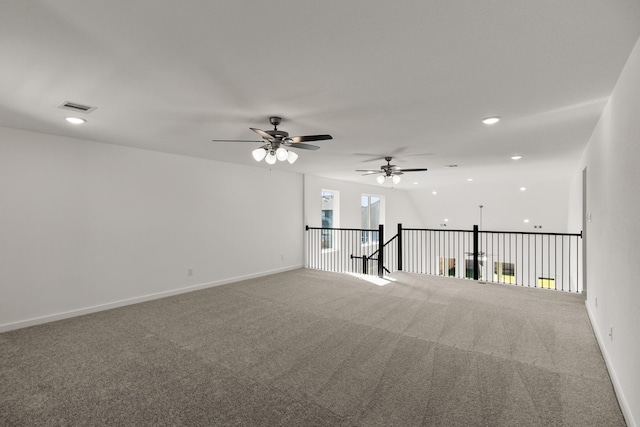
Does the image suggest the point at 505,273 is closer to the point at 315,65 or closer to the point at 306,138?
the point at 306,138

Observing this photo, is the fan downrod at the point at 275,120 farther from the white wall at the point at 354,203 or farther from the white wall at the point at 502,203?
the white wall at the point at 502,203

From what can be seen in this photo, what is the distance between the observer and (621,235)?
2.25 m

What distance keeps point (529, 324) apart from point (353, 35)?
13.0 ft

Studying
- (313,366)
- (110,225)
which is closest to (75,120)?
(110,225)

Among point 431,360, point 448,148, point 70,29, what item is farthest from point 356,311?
point 70,29

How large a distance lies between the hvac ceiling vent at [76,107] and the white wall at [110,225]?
149 cm

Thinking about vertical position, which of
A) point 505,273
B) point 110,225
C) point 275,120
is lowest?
point 505,273

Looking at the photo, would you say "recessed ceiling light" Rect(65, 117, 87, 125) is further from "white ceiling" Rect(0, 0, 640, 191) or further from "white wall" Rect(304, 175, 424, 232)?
"white wall" Rect(304, 175, 424, 232)

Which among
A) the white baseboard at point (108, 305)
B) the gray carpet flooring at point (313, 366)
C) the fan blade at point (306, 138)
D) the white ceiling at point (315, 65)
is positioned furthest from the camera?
the white baseboard at point (108, 305)

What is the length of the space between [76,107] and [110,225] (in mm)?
2142

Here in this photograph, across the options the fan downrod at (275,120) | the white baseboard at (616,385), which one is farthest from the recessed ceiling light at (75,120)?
the white baseboard at (616,385)

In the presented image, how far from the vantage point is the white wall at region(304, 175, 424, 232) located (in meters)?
8.02

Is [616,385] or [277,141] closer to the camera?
[616,385]

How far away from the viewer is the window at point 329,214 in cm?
863
